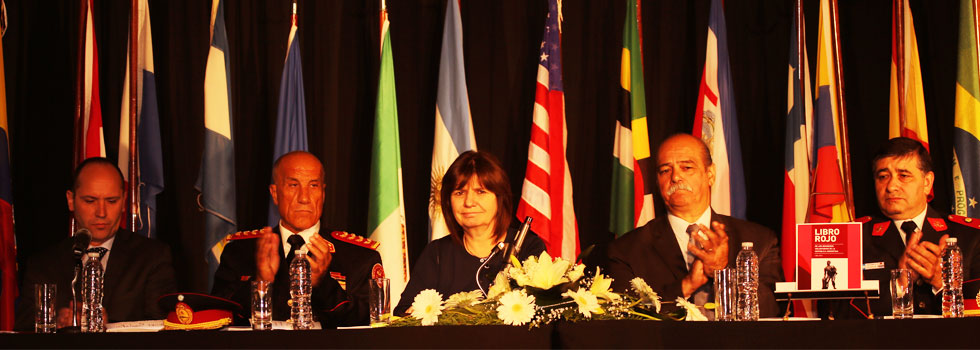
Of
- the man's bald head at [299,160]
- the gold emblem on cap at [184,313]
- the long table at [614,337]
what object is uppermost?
the man's bald head at [299,160]

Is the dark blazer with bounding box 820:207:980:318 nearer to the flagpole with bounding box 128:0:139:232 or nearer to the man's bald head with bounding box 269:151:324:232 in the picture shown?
the man's bald head with bounding box 269:151:324:232

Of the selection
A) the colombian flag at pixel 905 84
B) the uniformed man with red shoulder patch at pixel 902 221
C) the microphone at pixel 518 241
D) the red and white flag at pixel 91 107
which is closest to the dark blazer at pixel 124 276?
the red and white flag at pixel 91 107

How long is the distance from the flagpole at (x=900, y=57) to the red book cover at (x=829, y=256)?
8.70ft

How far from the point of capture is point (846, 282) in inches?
131

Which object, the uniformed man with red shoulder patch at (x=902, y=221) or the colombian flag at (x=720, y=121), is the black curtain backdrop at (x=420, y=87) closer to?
the colombian flag at (x=720, y=121)

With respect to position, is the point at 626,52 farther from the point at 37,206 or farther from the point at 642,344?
the point at 37,206

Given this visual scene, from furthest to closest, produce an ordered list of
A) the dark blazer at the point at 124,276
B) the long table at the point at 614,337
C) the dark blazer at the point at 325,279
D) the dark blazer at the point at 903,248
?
the dark blazer at the point at 124,276 → the dark blazer at the point at 325,279 → the dark blazer at the point at 903,248 → the long table at the point at 614,337

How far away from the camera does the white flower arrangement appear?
2.88 m

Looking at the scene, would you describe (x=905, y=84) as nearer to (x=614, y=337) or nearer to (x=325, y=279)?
(x=325, y=279)

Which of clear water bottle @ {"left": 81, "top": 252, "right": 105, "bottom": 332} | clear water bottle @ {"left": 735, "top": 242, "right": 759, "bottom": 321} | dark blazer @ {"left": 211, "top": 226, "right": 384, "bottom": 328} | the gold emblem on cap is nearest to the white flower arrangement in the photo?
clear water bottle @ {"left": 735, "top": 242, "right": 759, "bottom": 321}

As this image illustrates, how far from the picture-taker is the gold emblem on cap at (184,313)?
3.27 m

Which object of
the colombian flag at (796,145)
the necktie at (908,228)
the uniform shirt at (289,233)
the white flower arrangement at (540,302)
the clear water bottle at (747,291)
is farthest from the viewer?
the colombian flag at (796,145)

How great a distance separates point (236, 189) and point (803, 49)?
11.8 ft

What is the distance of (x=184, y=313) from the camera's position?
328cm
